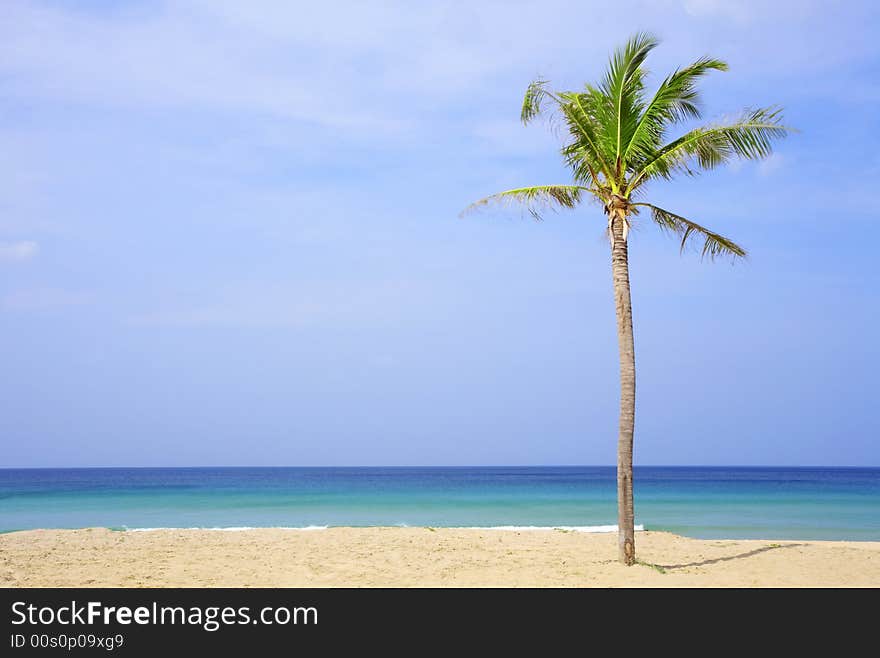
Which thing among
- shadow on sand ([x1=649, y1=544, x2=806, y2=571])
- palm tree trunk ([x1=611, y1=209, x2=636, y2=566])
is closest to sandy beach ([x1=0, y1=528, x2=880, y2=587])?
shadow on sand ([x1=649, y1=544, x2=806, y2=571])

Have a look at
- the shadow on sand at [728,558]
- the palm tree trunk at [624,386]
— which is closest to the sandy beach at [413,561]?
the shadow on sand at [728,558]

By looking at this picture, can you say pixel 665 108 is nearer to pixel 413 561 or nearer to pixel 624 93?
pixel 624 93

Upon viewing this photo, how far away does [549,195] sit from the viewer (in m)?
12.4

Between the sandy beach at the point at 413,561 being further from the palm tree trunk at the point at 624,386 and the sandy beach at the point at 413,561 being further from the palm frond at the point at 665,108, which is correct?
the palm frond at the point at 665,108

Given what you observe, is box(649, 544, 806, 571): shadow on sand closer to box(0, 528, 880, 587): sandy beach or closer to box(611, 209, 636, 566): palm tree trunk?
box(0, 528, 880, 587): sandy beach

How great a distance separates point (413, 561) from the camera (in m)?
12.5

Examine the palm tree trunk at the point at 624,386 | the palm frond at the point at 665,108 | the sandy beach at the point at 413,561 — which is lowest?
the sandy beach at the point at 413,561

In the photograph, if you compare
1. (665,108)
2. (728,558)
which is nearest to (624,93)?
(665,108)

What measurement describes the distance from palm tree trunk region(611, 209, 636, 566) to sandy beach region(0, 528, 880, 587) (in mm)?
565

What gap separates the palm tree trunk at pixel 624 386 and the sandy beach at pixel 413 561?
56 cm

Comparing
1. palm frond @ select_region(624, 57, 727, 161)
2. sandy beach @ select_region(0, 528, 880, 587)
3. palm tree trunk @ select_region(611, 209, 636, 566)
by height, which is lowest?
sandy beach @ select_region(0, 528, 880, 587)

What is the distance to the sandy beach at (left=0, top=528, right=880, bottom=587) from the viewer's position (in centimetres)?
1059

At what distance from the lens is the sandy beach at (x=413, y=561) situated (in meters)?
10.6
